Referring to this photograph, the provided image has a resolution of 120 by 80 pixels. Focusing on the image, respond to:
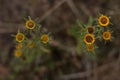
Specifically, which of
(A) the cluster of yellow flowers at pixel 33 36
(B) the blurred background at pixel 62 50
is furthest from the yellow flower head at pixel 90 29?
(B) the blurred background at pixel 62 50

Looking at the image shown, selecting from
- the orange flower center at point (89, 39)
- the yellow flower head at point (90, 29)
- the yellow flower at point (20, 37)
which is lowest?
the orange flower center at point (89, 39)

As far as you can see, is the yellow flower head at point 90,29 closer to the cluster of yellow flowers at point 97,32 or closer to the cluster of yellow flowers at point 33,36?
the cluster of yellow flowers at point 97,32

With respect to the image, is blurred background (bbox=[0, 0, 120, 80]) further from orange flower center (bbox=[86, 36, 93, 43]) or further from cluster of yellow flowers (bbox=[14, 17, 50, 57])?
orange flower center (bbox=[86, 36, 93, 43])

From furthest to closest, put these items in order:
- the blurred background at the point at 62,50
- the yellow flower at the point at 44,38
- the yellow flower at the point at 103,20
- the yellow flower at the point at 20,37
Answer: the blurred background at the point at 62,50 < the yellow flower at the point at 44,38 < the yellow flower at the point at 20,37 < the yellow flower at the point at 103,20

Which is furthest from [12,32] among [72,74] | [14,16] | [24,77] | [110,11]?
[110,11]

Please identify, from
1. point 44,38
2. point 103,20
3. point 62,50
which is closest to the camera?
point 103,20

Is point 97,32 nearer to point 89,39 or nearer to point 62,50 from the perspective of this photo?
point 89,39

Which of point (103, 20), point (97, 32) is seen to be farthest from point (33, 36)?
point (103, 20)

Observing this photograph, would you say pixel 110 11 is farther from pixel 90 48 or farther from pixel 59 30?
pixel 90 48
